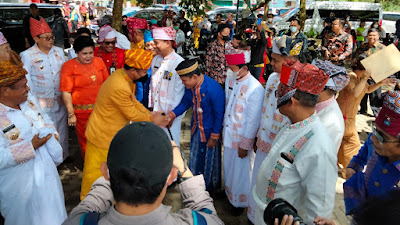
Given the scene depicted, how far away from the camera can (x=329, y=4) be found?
49.1 feet

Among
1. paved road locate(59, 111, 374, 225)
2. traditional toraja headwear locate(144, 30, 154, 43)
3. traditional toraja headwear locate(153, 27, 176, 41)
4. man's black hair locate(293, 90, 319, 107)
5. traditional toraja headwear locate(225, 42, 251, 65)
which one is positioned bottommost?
paved road locate(59, 111, 374, 225)

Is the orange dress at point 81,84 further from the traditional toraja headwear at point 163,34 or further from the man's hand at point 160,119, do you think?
the man's hand at point 160,119

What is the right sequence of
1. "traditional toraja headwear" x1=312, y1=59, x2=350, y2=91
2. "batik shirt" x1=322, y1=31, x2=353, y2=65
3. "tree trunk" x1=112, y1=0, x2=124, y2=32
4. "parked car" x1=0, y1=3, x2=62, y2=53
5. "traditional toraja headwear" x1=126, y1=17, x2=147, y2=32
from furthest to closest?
1. "parked car" x1=0, y1=3, x2=62, y2=53
2. "batik shirt" x1=322, y1=31, x2=353, y2=65
3. "tree trunk" x1=112, y1=0, x2=124, y2=32
4. "traditional toraja headwear" x1=126, y1=17, x2=147, y2=32
5. "traditional toraja headwear" x1=312, y1=59, x2=350, y2=91

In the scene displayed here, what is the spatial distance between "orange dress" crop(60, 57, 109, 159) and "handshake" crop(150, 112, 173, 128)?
0.94m

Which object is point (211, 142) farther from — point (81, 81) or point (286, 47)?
point (81, 81)

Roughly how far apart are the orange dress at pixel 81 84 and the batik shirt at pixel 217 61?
2896mm

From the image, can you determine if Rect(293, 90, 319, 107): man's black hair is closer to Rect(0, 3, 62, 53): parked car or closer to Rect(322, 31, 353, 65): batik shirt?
Rect(322, 31, 353, 65): batik shirt

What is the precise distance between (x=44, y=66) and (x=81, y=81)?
1.84 ft

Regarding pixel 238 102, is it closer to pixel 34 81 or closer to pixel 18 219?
pixel 18 219

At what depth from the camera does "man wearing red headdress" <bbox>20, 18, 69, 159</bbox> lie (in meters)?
3.86

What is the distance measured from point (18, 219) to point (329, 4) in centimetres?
1589

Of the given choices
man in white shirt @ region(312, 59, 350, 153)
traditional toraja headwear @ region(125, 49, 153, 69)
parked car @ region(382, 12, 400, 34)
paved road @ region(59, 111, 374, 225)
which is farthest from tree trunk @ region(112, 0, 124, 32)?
A: parked car @ region(382, 12, 400, 34)

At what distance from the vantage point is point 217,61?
638 centimetres

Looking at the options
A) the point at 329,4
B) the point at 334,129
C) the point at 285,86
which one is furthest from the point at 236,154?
the point at 329,4
